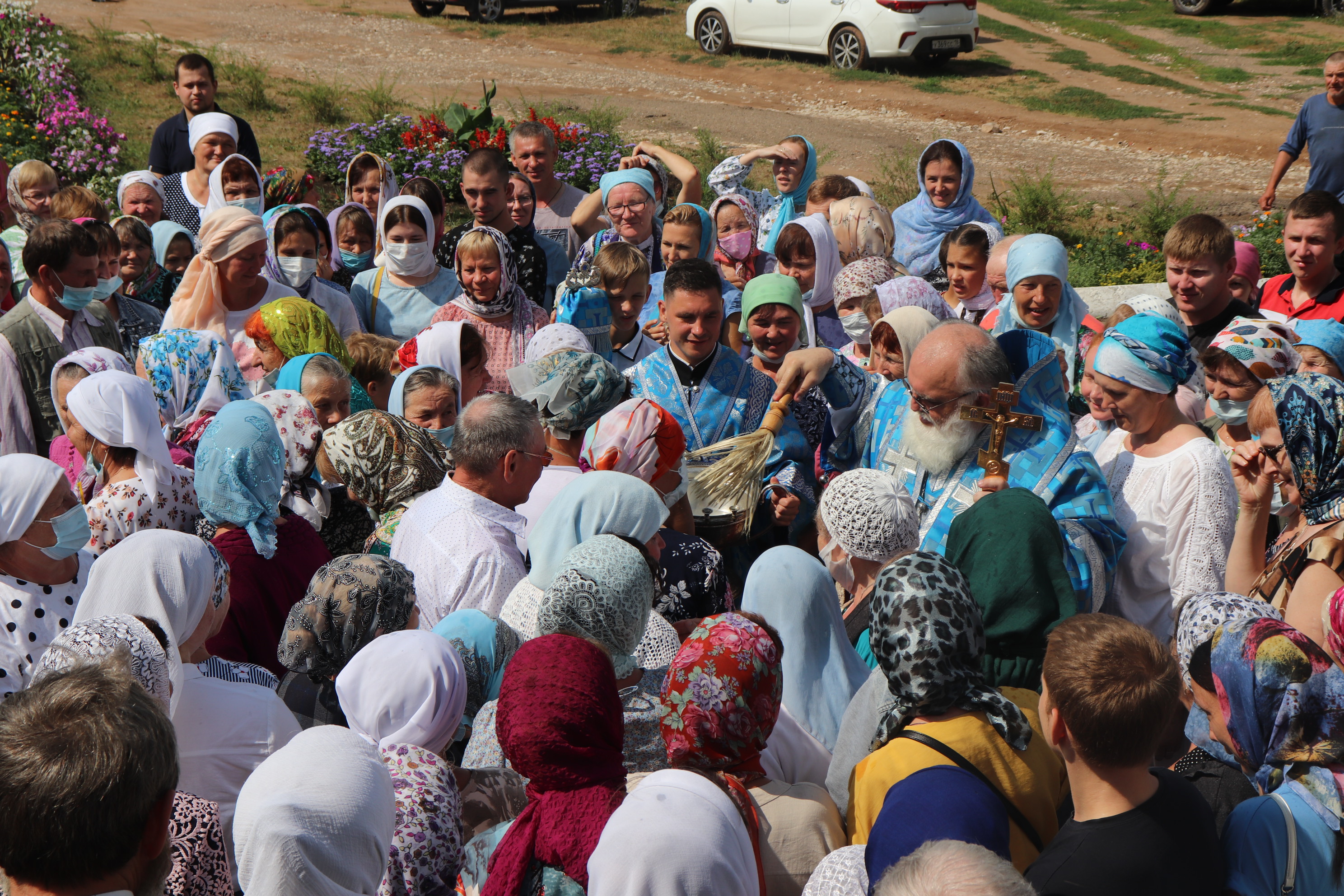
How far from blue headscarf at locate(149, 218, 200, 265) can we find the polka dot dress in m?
4.13

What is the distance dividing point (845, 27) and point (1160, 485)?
19.0 metres

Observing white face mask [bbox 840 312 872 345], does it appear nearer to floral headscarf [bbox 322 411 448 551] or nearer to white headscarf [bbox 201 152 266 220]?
floral headscarf [bbox 322 411 448 551]

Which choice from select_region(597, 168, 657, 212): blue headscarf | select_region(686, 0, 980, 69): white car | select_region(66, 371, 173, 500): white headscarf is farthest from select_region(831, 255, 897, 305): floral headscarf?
select_region(686, 0, 980, 69): white car

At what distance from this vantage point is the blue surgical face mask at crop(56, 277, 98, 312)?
548 cm

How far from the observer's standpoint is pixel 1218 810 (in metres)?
2.52

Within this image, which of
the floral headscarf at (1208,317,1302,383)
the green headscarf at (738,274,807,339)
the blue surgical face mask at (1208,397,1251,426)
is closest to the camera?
the floral headscarf at (1208,317,1302,383)

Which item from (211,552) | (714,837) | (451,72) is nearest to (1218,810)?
(714,837)

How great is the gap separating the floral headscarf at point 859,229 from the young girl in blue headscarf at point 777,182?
1196mm

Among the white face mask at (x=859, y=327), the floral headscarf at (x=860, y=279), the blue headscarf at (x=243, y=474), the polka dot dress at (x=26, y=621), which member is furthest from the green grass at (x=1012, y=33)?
the polka dot dress at (x=26, y=621)

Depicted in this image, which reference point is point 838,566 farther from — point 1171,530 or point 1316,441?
point 1316,441

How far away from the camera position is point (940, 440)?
4.20m

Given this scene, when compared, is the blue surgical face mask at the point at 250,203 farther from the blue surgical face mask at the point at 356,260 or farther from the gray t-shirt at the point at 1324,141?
the gray t-shirt at the point at 1324,141

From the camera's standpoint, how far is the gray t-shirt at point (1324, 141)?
9148 mm

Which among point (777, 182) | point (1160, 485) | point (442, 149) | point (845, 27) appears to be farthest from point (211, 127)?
point (845, 27)
